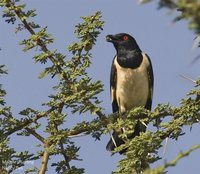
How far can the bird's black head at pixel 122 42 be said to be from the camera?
28.1 feet

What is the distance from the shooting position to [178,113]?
13.2 ft

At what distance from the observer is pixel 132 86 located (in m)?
7.99

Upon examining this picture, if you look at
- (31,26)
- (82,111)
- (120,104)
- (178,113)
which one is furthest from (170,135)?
(120,104)

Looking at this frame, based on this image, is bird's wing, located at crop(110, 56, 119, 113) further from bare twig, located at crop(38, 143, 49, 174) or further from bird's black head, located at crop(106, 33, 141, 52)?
bare twig, located at crop(38, 143, 49, 174)

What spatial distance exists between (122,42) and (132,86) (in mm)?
988

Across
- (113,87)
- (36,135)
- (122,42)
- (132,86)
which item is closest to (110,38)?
(122,42)

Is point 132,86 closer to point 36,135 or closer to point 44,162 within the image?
point 36,135

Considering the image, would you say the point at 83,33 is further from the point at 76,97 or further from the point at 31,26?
the point at 76,97

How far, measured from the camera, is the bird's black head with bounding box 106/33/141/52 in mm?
8578

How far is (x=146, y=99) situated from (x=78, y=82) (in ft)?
14.5

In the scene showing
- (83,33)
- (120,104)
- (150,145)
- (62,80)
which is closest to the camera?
(150,145)

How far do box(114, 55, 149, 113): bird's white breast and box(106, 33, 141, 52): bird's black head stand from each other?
54 cm

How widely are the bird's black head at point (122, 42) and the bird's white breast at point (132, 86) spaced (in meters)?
0.54

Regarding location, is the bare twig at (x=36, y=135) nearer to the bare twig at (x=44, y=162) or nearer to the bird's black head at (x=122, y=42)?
the bare twig at (x=44, y=162)
